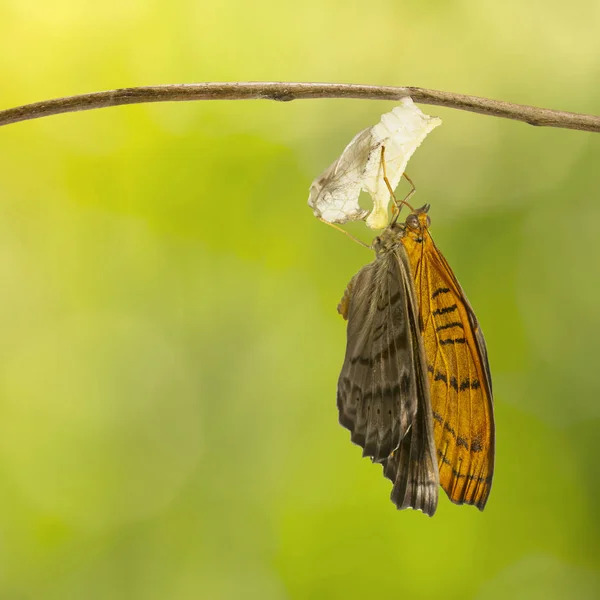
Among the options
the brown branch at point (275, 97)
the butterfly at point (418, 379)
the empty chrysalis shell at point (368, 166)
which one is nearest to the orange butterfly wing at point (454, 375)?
the butterfly at point (418, 379)

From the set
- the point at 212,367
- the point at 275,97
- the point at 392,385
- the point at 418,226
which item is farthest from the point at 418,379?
the point at 212,367

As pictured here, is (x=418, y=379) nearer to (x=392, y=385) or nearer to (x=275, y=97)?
(x=392, y=385)

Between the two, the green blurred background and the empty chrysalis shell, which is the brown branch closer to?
the empty chrysalis shell

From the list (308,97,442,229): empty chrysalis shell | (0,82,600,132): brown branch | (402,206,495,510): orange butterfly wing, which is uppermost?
(308,97,442,229): empty chrysalis shell

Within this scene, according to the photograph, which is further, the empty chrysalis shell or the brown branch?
the empty chrysalis shell

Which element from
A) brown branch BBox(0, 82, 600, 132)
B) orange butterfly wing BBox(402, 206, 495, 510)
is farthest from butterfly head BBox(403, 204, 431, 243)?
brown branch BBox(0, 82, 600, 132)

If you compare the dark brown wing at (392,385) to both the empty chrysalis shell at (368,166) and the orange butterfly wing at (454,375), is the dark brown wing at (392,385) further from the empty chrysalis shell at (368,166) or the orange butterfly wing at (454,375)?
the empty chrysalis shell at (368,166)
